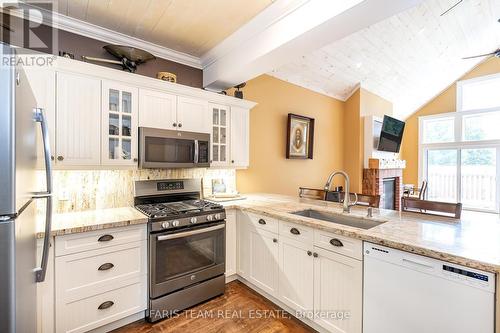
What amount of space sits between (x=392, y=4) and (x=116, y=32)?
2432 mm

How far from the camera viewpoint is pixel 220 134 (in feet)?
9.99

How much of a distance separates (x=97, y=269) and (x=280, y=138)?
2.94 meters

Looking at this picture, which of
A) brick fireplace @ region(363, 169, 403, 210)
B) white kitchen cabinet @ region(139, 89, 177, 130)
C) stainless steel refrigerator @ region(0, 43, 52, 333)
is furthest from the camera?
brick fireplace @ region(363, 169, 403, 210)

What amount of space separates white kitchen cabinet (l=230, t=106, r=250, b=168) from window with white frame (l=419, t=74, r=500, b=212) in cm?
560

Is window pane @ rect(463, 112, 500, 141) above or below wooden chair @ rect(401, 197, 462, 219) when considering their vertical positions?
above

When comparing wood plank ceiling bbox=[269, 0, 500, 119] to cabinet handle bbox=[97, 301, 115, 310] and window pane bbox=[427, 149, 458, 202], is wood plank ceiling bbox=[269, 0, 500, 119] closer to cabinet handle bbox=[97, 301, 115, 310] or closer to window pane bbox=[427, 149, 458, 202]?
window pane bbox=[427, 149, 458, 202]

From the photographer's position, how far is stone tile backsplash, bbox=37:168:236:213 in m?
2.19

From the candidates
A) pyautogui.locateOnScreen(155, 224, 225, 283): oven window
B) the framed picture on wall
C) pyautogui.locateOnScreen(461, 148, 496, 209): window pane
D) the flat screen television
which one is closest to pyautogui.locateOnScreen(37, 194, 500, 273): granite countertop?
pyautogui.locateOnScreen(155, 224, 225, 283): oven window

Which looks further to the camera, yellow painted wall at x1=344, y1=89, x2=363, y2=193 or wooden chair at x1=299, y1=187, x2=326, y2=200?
yellow painted wall at x1=344, y1=89, x2=363, y2=193

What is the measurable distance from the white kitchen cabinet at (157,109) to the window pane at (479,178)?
22.4ft

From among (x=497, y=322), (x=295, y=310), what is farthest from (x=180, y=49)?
(x=497, y=322)

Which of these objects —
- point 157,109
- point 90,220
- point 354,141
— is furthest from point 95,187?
point 354,141

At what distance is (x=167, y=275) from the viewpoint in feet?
7.08

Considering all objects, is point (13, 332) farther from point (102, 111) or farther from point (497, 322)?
point (497, 322)
